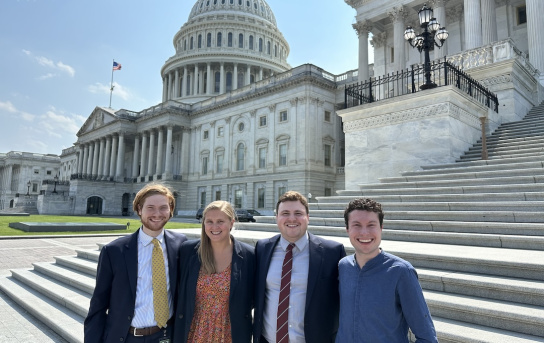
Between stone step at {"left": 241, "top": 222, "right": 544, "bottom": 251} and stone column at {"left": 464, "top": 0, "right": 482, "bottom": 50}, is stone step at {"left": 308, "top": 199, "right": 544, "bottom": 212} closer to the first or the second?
stone step at {"left": 241, "top": 222, "right": 544, "bottom": 251}

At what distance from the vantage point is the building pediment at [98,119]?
68.3 meters

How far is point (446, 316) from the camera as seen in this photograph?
3.96 m

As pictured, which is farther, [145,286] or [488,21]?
[488,21]

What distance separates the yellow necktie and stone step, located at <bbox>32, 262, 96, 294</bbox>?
Answer: 4.88 meters

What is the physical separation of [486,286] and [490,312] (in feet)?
1.74

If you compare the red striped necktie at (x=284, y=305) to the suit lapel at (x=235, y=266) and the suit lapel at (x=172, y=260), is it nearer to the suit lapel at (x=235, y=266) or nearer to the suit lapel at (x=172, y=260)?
the suit lapel at (x=235, y=266)

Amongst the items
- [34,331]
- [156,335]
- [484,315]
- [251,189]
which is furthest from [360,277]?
[251,189]

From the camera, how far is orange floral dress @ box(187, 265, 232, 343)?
2.98 metres

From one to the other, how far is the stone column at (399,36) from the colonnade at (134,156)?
38.1 m

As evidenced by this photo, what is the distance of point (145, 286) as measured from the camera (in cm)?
312

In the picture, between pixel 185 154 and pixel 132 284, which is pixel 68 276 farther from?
pixel 185 154

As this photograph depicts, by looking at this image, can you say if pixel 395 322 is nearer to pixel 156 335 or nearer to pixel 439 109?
pixel 156 335

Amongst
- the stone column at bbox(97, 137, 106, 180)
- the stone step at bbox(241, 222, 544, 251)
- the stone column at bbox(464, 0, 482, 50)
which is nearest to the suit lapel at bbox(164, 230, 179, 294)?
the stone step at bbox(241, 222, 544, 251)

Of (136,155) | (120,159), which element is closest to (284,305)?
(120,159)
